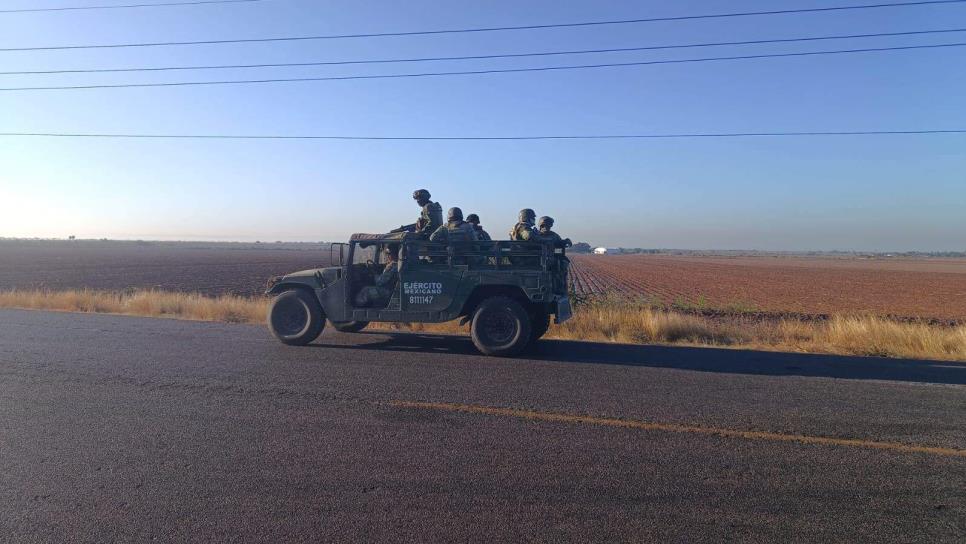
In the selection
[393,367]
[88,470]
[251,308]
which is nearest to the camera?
[88,470]

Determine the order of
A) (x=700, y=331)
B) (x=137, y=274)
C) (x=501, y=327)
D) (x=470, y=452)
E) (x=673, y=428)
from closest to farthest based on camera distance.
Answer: (x=470, y=452), (x=673, y=428), (x=501, y=327), (x=700, y=331), (x=137, y=274)

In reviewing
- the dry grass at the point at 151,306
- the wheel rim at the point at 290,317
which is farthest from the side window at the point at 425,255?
the dry grass at the point at 151,306

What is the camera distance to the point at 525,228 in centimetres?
1107

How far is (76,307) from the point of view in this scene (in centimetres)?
1695

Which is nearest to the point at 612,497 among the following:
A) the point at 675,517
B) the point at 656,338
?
the point at 675,517

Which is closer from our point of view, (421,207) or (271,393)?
(271,393)

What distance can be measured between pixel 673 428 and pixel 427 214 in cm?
627

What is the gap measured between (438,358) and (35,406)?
4.93 m

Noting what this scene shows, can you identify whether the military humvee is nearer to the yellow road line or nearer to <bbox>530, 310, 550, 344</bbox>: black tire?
<bbox>530, 310, 550, 344</bbox>: black tire

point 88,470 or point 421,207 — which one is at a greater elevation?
point 421,207

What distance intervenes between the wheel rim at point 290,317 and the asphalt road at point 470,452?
186cm

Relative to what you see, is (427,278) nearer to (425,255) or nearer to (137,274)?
(425,255)

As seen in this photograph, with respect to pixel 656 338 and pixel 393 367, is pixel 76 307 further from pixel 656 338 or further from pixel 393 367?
pixel 656 338

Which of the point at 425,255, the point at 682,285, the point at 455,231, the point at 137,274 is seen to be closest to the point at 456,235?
the point at 455,231
